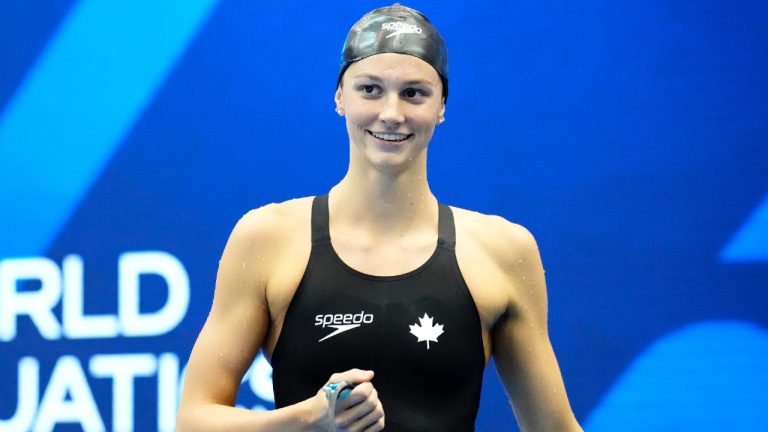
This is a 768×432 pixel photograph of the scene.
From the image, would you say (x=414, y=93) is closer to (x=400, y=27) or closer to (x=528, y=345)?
(x=400, y=27)

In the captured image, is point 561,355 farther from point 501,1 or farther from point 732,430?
point 501,1

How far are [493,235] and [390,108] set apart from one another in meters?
0.38

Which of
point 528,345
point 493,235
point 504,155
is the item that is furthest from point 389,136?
point 504,155

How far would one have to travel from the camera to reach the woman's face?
244cm

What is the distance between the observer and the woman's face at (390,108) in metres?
2.44

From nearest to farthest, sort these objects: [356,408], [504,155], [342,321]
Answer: [356,408]
[342,321]
[504,155]

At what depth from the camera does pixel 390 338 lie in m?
2.40

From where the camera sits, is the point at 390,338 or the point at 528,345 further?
the point at 528,345

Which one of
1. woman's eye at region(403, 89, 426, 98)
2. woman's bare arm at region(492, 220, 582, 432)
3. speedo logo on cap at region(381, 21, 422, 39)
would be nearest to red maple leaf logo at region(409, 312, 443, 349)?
woman's bare arm at region(492, 220, 582, 432)

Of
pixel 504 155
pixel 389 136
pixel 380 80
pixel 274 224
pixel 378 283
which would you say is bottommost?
pixel 378 283

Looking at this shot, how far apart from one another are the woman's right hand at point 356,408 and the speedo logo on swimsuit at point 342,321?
33 cm

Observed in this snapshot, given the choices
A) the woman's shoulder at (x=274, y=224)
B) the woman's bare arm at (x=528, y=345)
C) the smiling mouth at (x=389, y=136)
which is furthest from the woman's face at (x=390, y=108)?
the woman's bare arm at (x=528, y=345)

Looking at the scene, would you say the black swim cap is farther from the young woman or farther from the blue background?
the blue background

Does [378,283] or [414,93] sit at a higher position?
[414,93]
